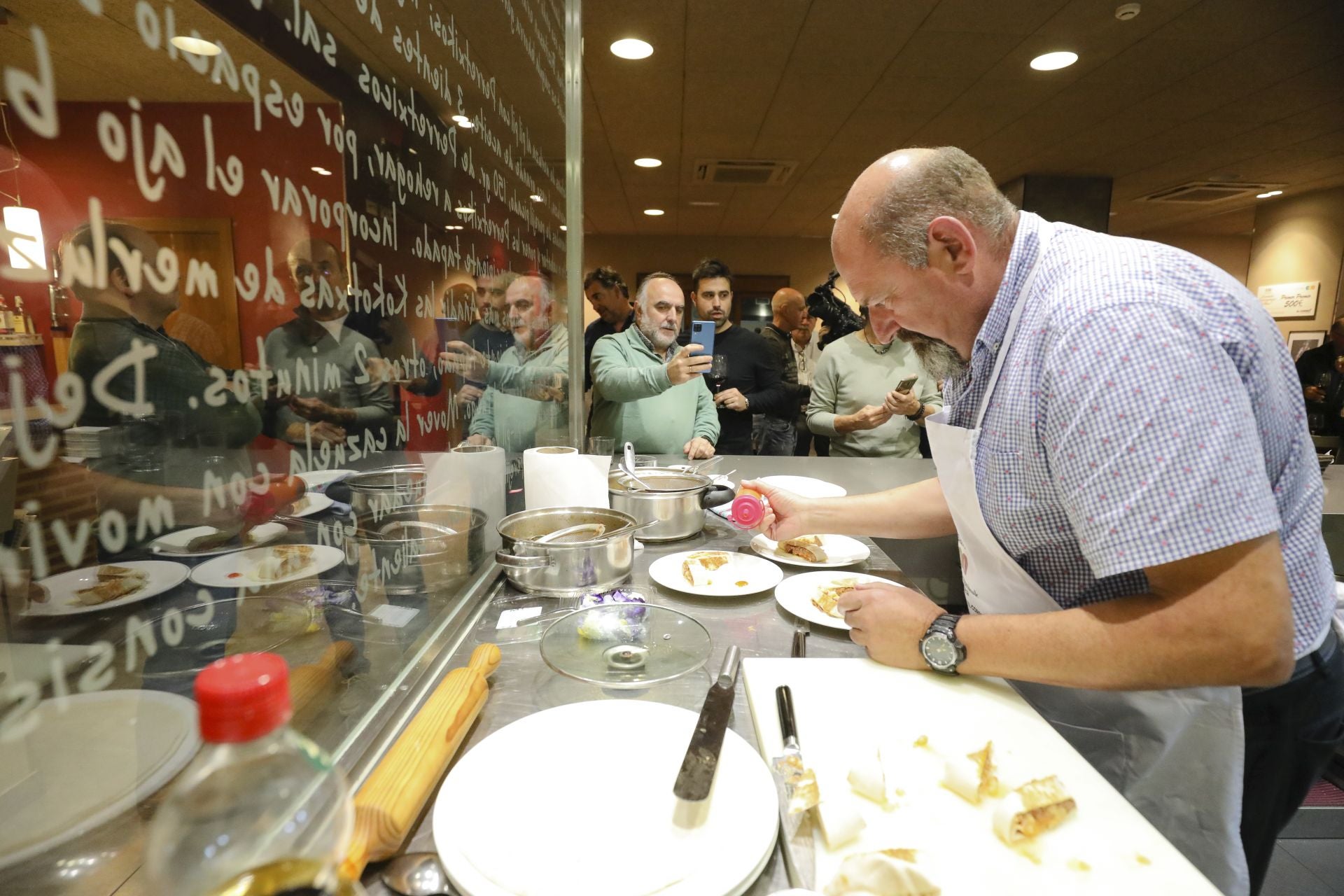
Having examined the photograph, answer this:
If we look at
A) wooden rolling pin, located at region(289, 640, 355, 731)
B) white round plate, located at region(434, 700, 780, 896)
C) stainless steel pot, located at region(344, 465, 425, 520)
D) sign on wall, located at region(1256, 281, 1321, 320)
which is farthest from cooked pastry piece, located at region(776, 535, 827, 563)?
sign on wall, located at region(1256, 281, 1321, 320)

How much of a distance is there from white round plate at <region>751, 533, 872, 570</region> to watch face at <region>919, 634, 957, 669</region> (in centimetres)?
52

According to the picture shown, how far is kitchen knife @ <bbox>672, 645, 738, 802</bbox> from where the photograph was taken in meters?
0.65

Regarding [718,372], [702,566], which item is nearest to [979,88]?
[718,372]

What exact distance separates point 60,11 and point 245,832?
0.54 metres

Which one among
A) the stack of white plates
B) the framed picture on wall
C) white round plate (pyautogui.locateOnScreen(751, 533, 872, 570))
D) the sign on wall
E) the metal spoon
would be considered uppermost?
the sign on wall

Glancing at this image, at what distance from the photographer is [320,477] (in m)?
0.72

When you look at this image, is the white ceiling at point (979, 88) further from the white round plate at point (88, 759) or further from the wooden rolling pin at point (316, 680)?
the white round plate at point (88, 759)

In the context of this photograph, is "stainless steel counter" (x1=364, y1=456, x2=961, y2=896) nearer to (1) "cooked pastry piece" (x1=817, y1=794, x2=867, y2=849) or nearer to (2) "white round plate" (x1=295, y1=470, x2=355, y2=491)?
(1) "cooked pastry piece" (x1=817, y1=794, x2=867, y2=849)

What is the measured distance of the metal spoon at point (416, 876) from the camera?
568 millimetres

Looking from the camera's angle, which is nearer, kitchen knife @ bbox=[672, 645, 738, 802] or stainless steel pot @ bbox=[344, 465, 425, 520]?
kitchen knife @ bbox=[672, 645, 738, 802]

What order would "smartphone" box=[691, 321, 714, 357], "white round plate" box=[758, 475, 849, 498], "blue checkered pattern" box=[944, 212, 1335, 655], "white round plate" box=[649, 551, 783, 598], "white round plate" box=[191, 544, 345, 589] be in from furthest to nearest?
1. "smartphone" box=[691, 321, 714, 357]
2. "white round plate" box=[758, 475, 849, 498]
3. "white round plate" box=[649, 551, 783, 598]
4. "blue checkered pattern" box=[944, 212, 1335, 655]
5. "white round plate" box=[191, 544, 345, 589]

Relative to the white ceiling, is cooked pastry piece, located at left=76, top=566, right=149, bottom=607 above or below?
below

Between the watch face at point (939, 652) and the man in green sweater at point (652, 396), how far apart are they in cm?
179

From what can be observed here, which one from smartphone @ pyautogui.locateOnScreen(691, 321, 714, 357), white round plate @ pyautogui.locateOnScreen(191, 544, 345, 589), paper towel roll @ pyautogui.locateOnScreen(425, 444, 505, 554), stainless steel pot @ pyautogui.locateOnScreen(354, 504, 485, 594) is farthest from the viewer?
smartphone @ pyautogui.locateOnScreen(691, 321, 714, 357)
